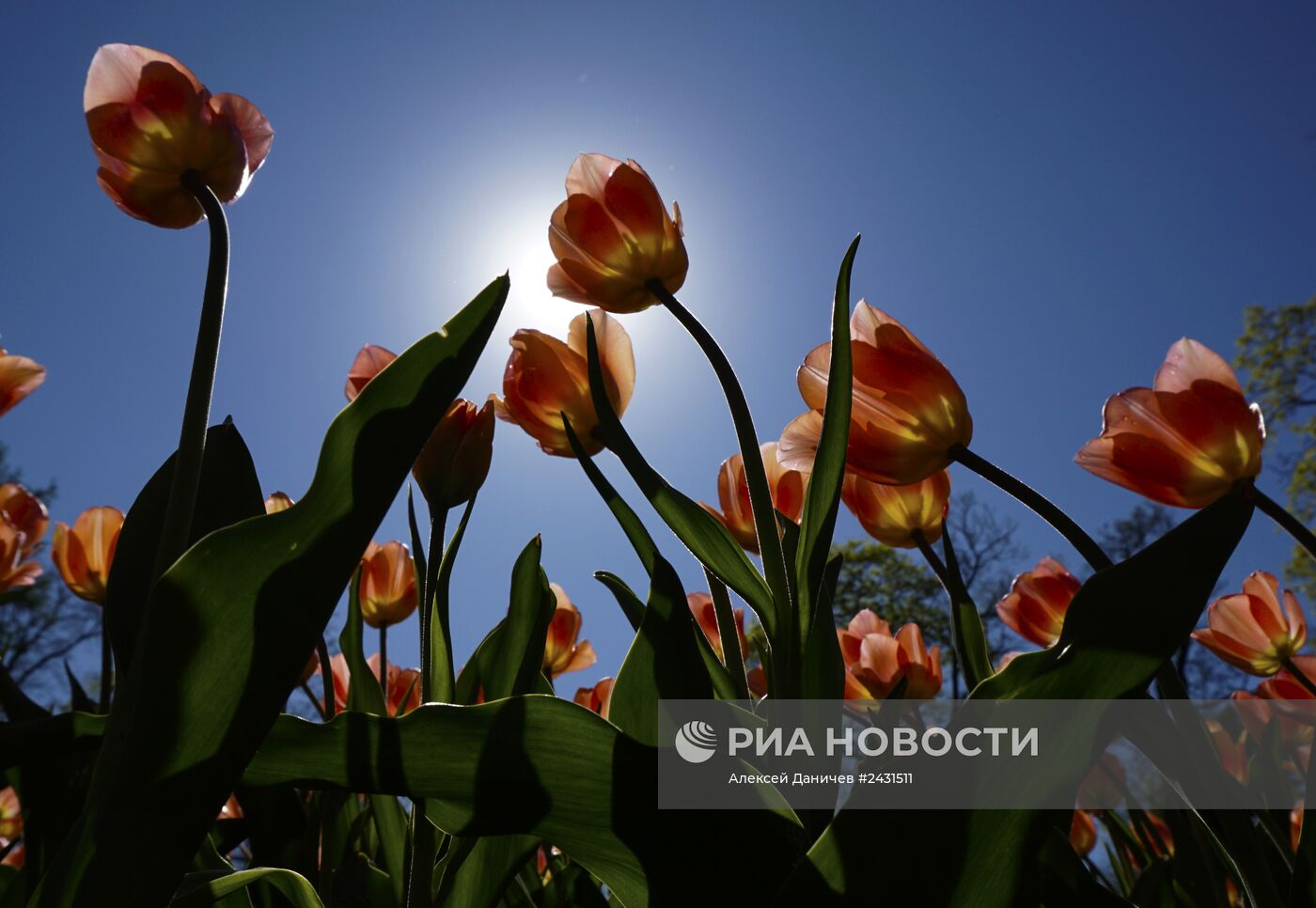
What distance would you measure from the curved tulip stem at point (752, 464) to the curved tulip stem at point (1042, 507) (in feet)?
0.62

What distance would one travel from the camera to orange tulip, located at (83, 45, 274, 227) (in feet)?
2.39

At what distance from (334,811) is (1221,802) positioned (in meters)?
0.93

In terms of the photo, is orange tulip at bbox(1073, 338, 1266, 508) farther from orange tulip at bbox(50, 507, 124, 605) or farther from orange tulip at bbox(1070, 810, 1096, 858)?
orange tulip at bbox(50, 507, 124, 605)

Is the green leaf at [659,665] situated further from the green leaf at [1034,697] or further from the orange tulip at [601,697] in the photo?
the orange tulip at [601,697]

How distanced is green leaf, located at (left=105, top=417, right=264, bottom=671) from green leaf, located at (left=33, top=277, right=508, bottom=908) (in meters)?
0.16

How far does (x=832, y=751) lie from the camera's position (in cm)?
61

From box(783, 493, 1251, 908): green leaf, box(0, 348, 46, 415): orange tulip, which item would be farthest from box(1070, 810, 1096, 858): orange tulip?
box(0, 348, 46, 415): orange tulip

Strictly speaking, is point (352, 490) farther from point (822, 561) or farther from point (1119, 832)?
point (1119, 832)

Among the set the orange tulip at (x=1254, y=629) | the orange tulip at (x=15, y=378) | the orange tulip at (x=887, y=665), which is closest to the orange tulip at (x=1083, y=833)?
the orange tulip at (x=1254, y=629)

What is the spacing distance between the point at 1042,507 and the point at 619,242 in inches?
20.0

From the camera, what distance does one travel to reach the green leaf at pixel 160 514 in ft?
1.92

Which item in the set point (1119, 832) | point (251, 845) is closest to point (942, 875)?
point (251, 845)

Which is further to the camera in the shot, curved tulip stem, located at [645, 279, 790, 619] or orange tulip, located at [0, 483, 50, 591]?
orange tulip, located at [0, 483, 50, 591]

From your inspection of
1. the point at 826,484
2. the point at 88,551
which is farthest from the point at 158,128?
the point at 88,551
